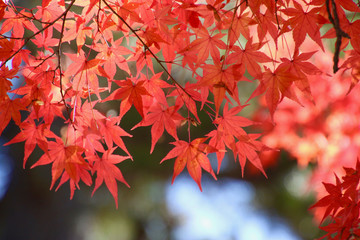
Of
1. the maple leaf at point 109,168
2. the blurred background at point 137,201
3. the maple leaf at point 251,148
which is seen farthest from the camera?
the blurred background at point 137,201

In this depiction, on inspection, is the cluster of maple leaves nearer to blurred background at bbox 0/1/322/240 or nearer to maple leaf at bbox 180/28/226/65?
maple leaf at bbox 180/28/226/65

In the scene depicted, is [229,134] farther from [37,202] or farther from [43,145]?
[37,202]

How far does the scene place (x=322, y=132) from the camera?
302 centimetres

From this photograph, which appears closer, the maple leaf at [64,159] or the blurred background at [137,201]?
the maple leaf at [64,159]

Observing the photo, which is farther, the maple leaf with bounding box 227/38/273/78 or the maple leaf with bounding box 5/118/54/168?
the maple leaf with bounding box 5/118/54/168

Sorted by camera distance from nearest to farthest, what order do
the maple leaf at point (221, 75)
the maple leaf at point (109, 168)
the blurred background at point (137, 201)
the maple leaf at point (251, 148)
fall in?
the maple leaf at point (221, 75)
the maple leaf at point (251, 148)
the maple leaf at point (109, 168)
the blurred background at point (137, 201)

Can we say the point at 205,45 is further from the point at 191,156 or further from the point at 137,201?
the point at 137,201

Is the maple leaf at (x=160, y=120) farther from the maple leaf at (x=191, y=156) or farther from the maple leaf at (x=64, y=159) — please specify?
the maple leaf at (x=64, y=159)

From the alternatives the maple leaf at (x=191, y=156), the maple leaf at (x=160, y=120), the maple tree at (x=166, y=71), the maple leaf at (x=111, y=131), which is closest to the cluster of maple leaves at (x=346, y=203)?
the maple tree at (x=166, y=71)

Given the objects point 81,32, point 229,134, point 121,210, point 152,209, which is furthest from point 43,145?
point 152,209

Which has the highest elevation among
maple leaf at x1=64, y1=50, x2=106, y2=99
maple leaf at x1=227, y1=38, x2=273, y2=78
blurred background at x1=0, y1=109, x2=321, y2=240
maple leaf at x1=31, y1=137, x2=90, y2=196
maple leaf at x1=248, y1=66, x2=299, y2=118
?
maple leaf at x1=227, y1=38, x2=273, y2=78

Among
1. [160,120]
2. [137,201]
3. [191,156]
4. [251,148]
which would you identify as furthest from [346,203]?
[137,201]

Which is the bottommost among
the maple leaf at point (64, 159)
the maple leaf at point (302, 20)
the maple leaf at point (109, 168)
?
the maple leaf at point (109, 168)

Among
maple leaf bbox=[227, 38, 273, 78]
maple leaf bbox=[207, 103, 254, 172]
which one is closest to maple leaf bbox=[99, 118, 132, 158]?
maple leaf bbox=[207, 103, 254, 172]
